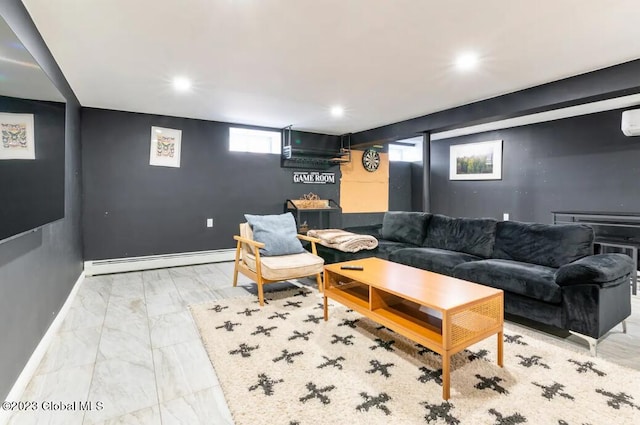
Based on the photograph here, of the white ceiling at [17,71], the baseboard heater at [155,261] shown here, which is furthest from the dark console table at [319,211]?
the white ceiling at [17,71]

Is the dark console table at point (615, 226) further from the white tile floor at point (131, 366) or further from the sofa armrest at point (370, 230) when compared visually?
the white tile floor at point (131, 366)

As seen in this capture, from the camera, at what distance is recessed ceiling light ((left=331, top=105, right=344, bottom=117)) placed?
4.12m

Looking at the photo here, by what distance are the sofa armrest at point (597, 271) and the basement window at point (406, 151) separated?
15.9 ft

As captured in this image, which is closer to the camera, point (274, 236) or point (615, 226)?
point (274, 236)

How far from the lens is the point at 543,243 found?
2.90 m

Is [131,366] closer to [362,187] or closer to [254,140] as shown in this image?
[254,140]

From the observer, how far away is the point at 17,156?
4.59 ft

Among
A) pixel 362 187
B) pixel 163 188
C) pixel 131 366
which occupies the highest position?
pixel 362 187

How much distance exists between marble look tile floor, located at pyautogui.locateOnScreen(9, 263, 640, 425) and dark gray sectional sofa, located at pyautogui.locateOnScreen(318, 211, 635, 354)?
0.24 meters

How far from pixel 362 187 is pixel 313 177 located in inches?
44.9

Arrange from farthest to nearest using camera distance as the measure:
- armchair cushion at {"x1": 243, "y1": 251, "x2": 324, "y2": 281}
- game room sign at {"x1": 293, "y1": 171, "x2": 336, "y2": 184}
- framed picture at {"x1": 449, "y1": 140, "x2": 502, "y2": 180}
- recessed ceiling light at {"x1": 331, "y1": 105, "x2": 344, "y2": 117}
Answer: game room sign at {"x1": 293, "y1": 171, "x2": 336, "y2": 184} < framed picture at {"x1": 449, "y1": 140, "x2": 502, "y2": 180} < recessed ceiling light at {"x1": 331, "y1": 105, "x2": 344, "y2": 117} < armchair cushion at {"x1": 243, "y1": 251, "x2": 324, "y2": 281}

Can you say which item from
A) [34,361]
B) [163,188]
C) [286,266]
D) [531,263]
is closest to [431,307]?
[286,266]

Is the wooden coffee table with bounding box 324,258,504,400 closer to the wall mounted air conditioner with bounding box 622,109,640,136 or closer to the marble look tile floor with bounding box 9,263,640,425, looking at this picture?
the marble look tile floor with bounding box 9,263,640,425

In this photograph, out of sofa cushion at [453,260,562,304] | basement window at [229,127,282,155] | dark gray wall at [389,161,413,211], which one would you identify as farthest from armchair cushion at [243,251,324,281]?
dark gray wall at [389,161,413,211]
